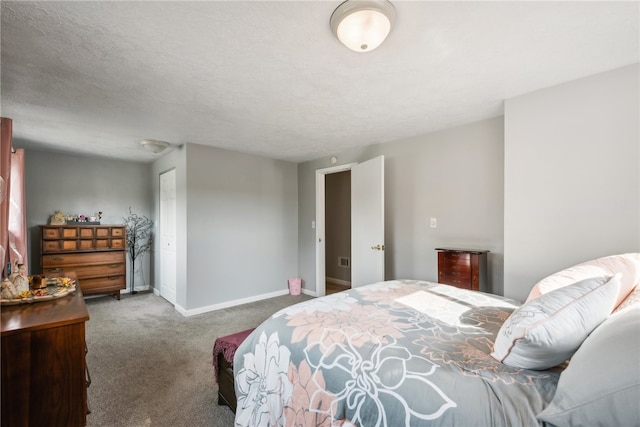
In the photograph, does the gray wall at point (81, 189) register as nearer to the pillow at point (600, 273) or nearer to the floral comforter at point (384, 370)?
the floral comforter at point (384, 370)

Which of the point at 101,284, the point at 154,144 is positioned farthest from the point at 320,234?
the point at 101,284

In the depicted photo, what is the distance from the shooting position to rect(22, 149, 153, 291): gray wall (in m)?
4.34

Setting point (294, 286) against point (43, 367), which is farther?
point (294, 286)

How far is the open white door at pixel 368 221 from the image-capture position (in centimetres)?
361

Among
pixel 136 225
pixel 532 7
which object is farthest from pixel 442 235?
pixel 136 225

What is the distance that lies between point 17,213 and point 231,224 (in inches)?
87.7

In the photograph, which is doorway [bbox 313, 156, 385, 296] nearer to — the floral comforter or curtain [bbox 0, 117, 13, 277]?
the floral comforter

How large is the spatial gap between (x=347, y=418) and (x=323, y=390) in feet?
0.46

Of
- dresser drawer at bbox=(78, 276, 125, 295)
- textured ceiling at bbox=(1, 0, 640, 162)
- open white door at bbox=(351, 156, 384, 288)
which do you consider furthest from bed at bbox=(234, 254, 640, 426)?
dresser drawer at bbox=(78, 276, 125, 295)

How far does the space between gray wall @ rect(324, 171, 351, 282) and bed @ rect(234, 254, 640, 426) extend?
397 cm

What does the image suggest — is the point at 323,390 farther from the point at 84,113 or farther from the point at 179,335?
the point at 84,113

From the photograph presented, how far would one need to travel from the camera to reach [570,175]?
2.22 metres

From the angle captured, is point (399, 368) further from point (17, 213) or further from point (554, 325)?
point (17, 213)

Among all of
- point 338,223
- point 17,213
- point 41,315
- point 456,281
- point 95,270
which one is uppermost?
point 17,213
